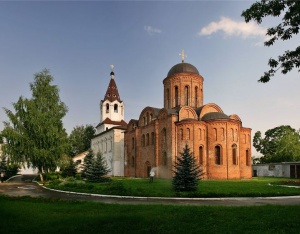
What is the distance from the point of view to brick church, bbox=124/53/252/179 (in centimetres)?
3325

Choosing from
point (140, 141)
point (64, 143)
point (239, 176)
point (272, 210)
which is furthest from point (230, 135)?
point (272, 210)

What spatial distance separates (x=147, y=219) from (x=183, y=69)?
105 ft

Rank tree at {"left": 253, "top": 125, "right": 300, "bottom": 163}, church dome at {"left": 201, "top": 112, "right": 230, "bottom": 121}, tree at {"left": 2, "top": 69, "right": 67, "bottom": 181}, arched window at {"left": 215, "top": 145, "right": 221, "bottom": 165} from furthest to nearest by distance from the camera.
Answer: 1. tree at {"left": 253, "top": 125, "right": 300, "bottom": 163}
2. church dome at {"left": 201, "top": 112, "right": 230, "bottom": 121}
3. arched window at {"left": 215, "top": 145, "right": 221, "bottom": 165}
4. tree at {"left": 2, "top": 69, "right": 67, "bottom": 181}

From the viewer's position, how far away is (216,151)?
111 feet

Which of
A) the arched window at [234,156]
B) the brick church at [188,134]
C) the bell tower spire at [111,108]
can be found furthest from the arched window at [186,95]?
the bell tower spire at [111,108]

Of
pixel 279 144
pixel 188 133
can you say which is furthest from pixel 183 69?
pixel 279 144

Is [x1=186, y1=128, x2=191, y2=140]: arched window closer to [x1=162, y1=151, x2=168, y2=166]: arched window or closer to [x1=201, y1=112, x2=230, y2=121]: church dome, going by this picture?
[x1=201, y1=112, x2=230, y2=121]: church dome

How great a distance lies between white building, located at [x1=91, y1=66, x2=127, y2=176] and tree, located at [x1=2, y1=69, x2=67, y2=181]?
16.4 meters

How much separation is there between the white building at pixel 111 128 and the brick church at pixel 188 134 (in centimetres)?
729

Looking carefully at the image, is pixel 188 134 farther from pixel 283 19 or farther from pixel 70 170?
pixel 283 19

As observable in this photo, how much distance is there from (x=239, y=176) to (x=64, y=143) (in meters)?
19.5

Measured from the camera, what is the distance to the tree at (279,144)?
5219 cm

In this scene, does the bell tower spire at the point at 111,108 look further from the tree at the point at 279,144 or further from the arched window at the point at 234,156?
the tree at the point at 279,144

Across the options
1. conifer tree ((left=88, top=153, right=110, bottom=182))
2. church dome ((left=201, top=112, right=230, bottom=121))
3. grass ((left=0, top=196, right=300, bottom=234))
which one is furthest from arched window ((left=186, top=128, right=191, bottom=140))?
grass ((left=0, top=196, right=300, bottom=234))
